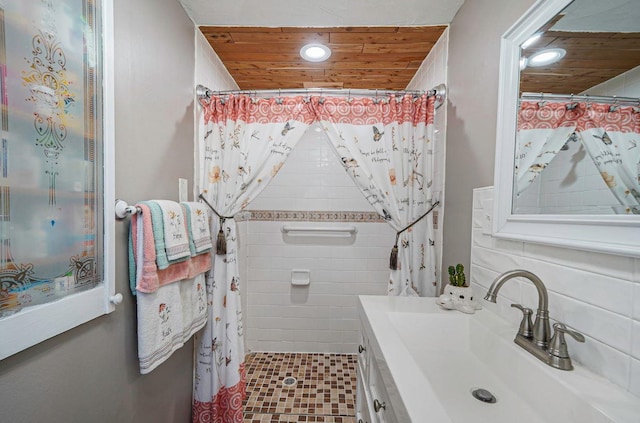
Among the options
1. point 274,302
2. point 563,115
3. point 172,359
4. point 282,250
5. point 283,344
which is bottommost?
point 283,344

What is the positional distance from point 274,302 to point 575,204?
2263mm

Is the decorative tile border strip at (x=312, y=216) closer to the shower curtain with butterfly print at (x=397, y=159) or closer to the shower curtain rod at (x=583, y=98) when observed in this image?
the shower curtain with butterfly print at (x=397, y=159)

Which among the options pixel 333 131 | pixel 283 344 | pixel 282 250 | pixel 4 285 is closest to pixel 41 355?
pixel 4 285

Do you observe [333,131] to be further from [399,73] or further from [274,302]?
[274,302]

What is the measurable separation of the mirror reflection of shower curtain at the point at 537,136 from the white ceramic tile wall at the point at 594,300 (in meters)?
0.25

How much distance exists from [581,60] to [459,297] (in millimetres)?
894

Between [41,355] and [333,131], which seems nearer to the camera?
[41,355]

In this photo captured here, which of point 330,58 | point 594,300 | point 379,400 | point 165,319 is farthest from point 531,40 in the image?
point 165,319

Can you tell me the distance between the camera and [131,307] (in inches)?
39.2

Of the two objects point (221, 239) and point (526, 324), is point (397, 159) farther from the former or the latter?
point (221, 239)

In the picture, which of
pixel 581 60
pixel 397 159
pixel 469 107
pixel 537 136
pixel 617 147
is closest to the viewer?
pixel 617 147

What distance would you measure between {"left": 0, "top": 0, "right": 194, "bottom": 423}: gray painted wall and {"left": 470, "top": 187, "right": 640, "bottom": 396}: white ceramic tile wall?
1457 millimetres

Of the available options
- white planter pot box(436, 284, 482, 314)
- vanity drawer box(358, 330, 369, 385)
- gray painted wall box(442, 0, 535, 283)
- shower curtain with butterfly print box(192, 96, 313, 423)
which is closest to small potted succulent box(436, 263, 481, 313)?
white planter pot box(436, 284, 482, 314)

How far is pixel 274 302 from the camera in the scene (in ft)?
7.84
